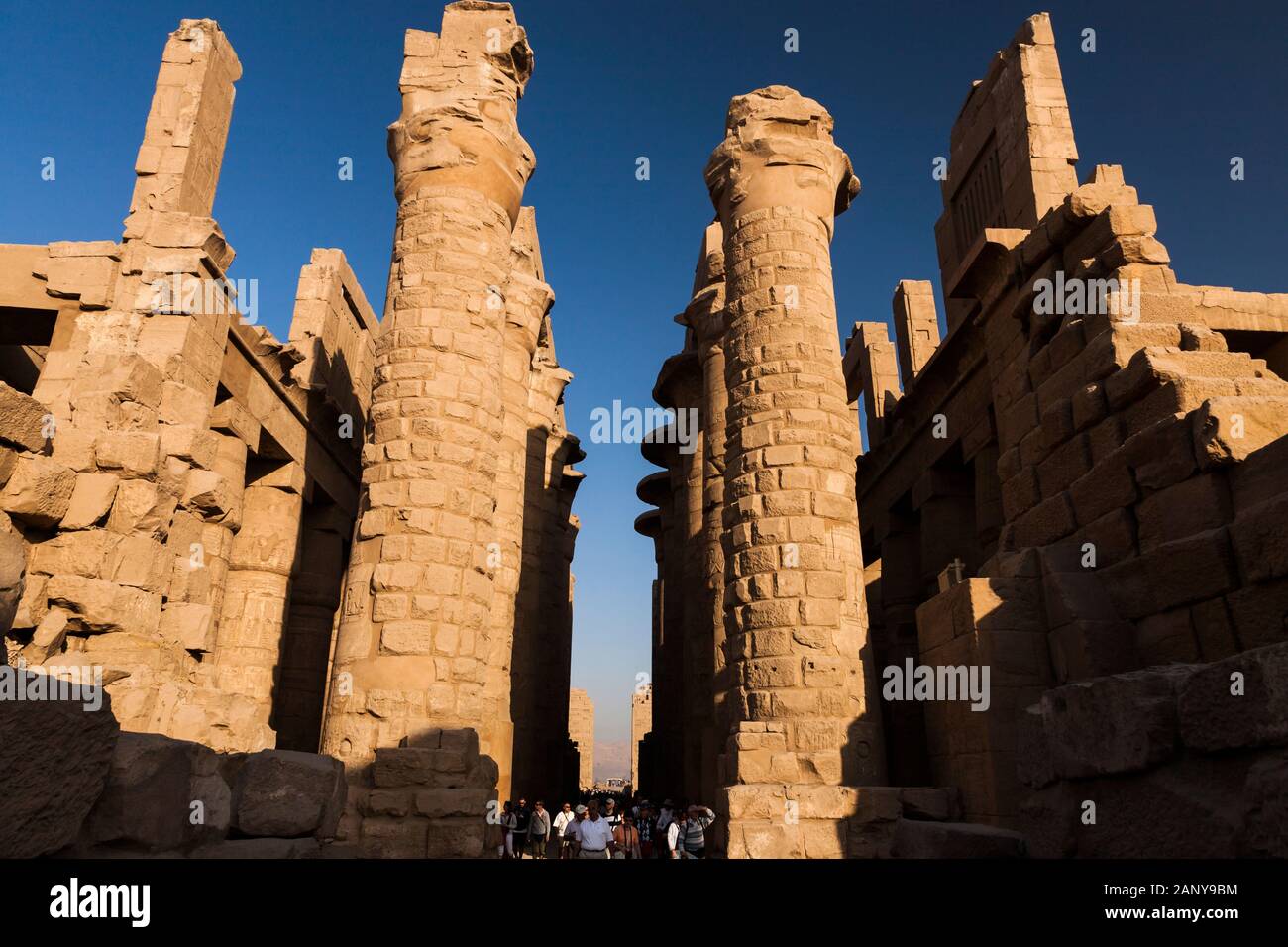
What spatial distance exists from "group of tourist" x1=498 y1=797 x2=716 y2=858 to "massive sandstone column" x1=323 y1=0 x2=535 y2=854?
1.36m

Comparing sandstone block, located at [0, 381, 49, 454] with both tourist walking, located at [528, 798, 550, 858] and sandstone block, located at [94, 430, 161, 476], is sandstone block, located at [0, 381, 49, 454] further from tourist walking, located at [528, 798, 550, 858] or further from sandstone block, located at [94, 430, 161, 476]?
tourist walking, located at [528, 798, 550, 858]

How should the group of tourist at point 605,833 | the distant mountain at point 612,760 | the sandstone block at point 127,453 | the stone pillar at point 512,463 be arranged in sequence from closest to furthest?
the sandstone block at point 127,453 → the group of tourist at point 605,833 → the stone pillar at point 512,463 → the distant mountain at point 612,760

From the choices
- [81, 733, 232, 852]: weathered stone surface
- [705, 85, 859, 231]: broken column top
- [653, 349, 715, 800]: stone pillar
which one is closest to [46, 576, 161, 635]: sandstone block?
[81, 733, 232, 852]: weathered stone surface

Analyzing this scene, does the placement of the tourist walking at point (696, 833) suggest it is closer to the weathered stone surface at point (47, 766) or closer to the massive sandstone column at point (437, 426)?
the massive sandstone column at point (437, 426)

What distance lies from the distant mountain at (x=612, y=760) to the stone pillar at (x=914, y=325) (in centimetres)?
11790

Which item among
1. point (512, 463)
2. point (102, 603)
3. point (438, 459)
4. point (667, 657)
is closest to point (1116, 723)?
point (438, 459)

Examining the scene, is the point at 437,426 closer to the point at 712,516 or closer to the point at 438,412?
the point at 438,412

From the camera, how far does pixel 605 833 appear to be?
419 inches

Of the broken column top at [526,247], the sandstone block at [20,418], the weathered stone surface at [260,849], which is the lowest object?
the weathered stone surface at [260,849]

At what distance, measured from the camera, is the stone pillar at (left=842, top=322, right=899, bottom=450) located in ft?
59.4

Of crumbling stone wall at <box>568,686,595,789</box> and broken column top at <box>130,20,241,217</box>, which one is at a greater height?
broken column top at <box>130,20,241,217</box>

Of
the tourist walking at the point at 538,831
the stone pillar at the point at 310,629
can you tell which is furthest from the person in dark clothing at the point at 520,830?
the stone pillar at the point at 310,629

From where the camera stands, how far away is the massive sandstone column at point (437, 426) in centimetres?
831
